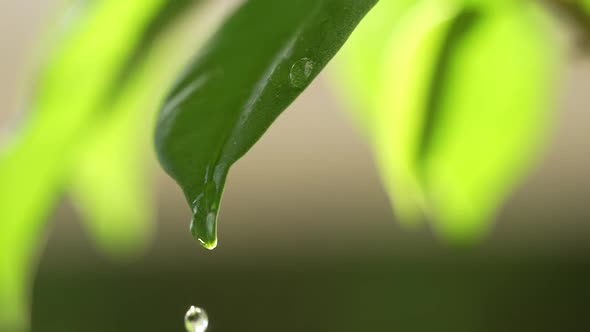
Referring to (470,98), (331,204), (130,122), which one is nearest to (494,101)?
(470,98)

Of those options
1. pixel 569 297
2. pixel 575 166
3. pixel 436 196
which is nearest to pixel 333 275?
pixel 569 297

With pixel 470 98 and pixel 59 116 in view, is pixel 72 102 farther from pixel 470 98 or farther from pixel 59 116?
pixel 470 98

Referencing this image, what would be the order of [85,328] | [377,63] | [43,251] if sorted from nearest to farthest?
[377,63] < [85,328] < [43,251]

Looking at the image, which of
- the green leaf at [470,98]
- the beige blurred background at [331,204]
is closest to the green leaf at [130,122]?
the green leaf at [470,98]

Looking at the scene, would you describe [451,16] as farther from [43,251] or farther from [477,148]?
[43,251]

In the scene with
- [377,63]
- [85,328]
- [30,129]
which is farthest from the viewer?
[85,328]

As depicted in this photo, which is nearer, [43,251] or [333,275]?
[333,275]
